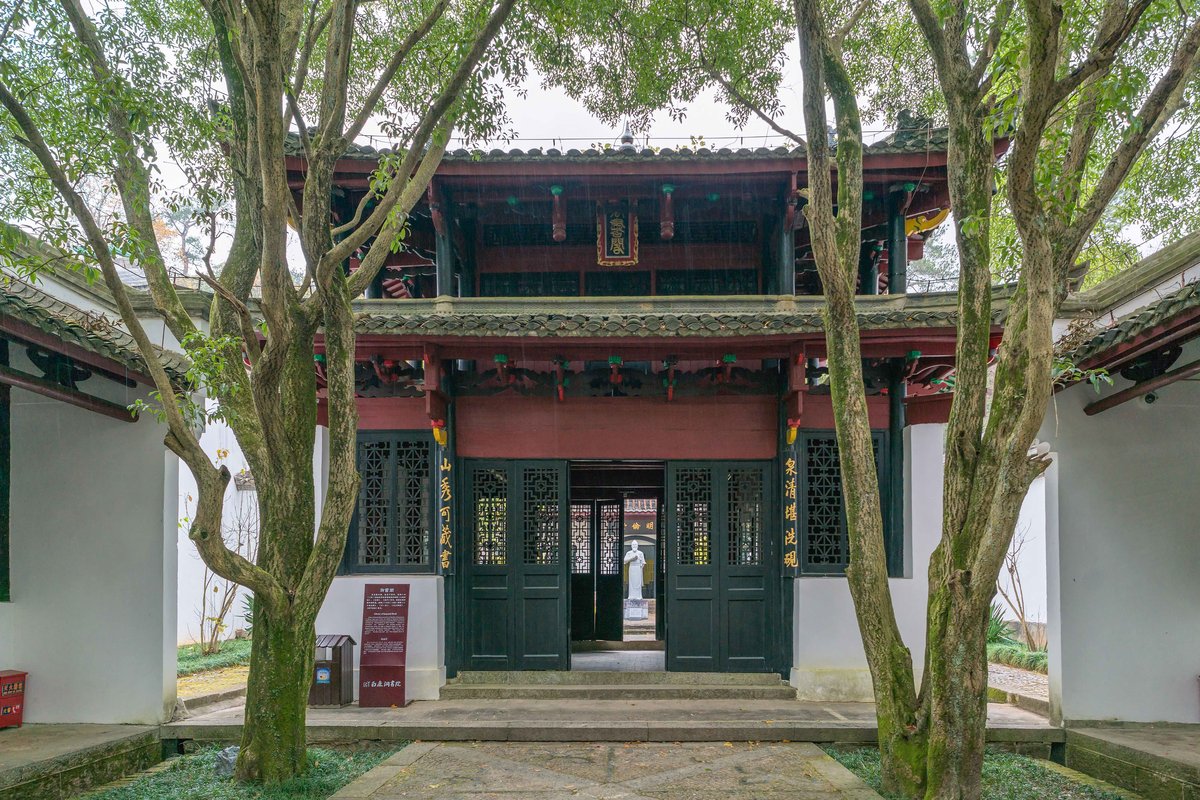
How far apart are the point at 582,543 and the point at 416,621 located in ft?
13.9

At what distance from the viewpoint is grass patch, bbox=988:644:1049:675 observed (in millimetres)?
9500

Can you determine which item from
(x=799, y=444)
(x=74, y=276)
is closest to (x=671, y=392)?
(x=799, y=444)

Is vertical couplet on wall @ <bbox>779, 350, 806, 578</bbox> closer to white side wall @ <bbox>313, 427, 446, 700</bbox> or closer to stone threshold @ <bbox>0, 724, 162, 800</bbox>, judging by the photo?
white side wall @ <bbox>313, 427, 446, 700</bbox>

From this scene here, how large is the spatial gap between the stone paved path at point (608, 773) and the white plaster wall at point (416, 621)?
116 centimetres

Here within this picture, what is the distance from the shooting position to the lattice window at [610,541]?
11219 mm

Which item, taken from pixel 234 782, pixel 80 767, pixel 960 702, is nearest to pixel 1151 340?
pixel 960 702

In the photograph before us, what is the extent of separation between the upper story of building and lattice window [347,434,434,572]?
1.67m

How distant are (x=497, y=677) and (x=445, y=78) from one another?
5331 mm

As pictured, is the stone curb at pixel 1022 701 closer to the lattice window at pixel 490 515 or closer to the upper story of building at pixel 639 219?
the upper story of building at pixel 639 219

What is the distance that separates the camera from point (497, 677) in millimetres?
7672

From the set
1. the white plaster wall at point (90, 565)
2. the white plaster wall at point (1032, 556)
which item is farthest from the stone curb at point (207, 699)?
the white plaster wall at point (1032, 556)

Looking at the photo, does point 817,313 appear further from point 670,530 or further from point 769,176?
point 670,530

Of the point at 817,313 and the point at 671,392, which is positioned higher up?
the point at 817,313

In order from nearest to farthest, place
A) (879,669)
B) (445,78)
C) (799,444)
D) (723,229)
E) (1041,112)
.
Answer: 1. (1041,112)
2. (879,669)
3. (445,78)
4. (799,444)
5. (723,229)
